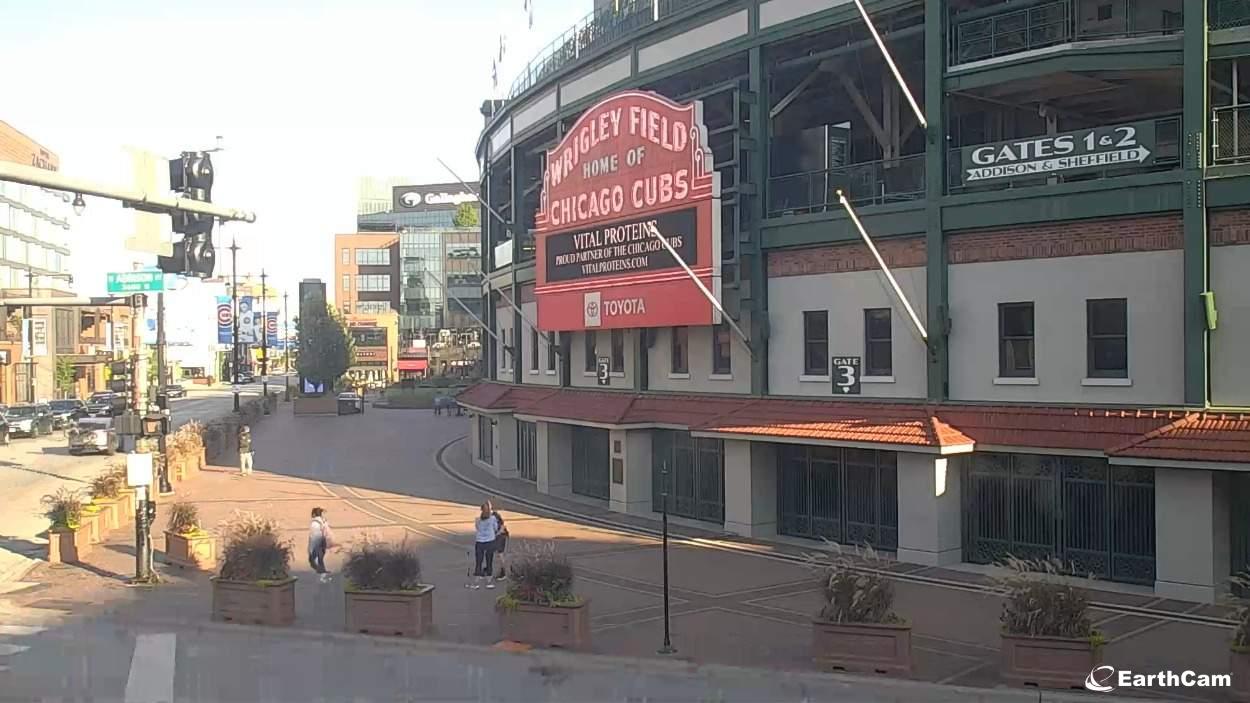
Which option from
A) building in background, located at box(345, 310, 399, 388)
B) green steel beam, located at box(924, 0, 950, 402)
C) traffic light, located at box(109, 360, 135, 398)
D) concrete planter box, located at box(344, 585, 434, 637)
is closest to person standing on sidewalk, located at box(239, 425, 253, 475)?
traffic light, located at box(109, 360, 135, 398)

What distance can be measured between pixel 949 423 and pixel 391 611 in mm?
11908

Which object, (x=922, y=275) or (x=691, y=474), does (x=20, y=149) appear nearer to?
(x=691, y=474)

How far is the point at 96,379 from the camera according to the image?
110188 mm

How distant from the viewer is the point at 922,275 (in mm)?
23922

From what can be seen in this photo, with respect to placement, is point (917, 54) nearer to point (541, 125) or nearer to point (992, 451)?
point (992, 451)

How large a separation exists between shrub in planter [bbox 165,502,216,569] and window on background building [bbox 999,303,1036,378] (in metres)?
16.6

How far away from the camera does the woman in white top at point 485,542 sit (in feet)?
67.4

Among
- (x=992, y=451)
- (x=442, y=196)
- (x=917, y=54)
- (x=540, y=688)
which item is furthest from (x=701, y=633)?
(x=442, y=196)

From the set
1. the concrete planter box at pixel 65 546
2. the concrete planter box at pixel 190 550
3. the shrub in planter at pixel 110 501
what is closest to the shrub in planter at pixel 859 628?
the concrete planter box at pixel 190 550

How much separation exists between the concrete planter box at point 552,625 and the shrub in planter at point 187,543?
998 cm

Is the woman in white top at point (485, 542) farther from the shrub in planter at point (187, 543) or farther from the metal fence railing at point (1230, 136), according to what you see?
the metal fence railing at point (1230, 136)

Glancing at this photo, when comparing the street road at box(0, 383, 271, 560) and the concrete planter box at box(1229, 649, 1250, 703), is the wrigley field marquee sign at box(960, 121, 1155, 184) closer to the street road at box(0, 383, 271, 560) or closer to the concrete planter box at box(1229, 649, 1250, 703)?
the concrete planter box at box(1229, 649, 1250, 703)

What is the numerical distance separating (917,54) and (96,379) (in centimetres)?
10196

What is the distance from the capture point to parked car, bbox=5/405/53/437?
6044 cm
